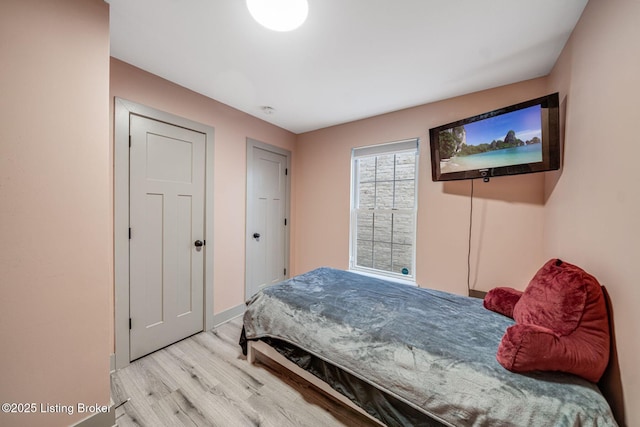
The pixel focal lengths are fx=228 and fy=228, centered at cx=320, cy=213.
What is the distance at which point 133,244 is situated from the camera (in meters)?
1.95

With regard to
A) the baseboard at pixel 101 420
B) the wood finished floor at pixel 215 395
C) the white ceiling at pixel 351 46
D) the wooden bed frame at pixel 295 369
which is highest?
the white ceiling at pixel 351 46

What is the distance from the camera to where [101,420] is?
137 cm

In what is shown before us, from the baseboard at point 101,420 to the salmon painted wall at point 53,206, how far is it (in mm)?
31

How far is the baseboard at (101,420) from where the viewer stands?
1317mm

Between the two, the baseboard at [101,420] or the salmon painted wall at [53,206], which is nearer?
→ the salmon painted wall at [53,206]

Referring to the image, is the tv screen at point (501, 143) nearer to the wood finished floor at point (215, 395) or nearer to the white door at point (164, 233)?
the wood finished floor at point (215, 395)

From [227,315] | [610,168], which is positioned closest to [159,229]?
[227,315]

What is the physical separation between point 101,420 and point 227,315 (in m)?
1.34

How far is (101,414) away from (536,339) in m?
2.41

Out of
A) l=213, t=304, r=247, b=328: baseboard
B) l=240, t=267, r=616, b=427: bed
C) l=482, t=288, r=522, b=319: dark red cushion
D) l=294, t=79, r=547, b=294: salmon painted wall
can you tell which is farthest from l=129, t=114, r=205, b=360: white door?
l=482, t=288, r=522, b=319: dark red cushion

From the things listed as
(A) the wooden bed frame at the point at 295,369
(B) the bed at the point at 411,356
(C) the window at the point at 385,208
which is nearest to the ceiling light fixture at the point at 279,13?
(C) the window at the point at 385,208

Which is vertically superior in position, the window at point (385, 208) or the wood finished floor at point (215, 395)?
the window at point (385, 208)

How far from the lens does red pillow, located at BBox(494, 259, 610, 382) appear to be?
3.34 feet

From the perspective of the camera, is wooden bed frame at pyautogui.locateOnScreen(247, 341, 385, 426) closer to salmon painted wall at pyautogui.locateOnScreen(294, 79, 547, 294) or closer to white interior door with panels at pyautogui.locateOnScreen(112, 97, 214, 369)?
white interior door with panels at pyautogui.locateOnScreen(112, 97, 214, 369)
